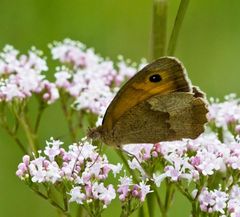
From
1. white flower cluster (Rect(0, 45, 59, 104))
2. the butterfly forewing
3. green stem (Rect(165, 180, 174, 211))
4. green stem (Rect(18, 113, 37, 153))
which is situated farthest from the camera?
white flower cluster (Rect(0, 45, 59, 104))

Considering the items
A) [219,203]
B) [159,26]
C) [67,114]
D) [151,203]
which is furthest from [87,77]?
[219,203]

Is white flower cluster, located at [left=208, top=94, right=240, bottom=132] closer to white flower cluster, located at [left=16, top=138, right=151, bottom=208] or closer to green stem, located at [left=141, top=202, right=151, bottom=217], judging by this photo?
green stem, located at [left=141, top=202, right=151, bottom=217]

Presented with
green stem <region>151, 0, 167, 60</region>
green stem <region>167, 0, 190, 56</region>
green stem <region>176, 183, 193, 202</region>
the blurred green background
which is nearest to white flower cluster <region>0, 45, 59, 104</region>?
green stem <region>151, 0, 167, 60</region>

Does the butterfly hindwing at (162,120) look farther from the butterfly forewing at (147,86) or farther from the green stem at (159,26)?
the green stem at (159,26)

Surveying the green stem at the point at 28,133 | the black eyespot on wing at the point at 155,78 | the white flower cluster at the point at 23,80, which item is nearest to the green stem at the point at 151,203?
the black eyespot on wing at the point at 155,78

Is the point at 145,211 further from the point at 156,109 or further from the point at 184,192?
the point at 156,109

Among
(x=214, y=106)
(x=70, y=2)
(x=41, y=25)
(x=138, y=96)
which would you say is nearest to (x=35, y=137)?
(x=138, y=96)

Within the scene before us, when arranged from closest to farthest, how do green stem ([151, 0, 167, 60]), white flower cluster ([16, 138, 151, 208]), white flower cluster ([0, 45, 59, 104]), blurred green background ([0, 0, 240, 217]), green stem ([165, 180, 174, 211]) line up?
white flower cluster ([16, 138, 151, 208]) < green stem ([165, 180, 174, 211]) < green stem ([151, 0, 167, 60]) < white flower cluster ([0, 45, 59, 104]) < blurred green background ([0, 0, 240, 217])
